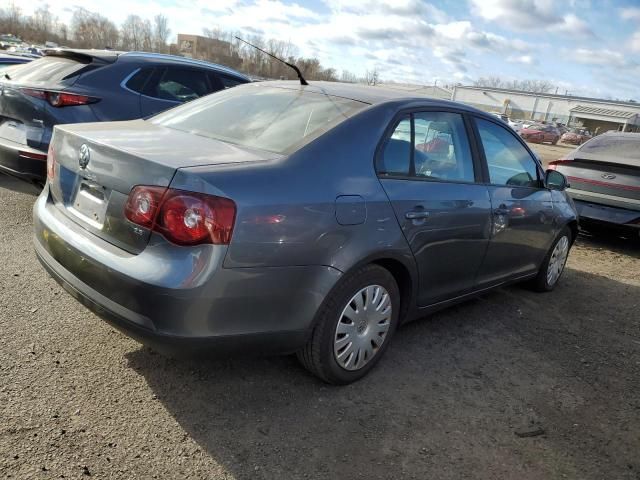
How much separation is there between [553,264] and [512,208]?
1.40 meters

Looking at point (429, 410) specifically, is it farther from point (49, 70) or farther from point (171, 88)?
point (49, 70)

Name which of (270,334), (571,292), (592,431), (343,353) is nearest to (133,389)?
(270,334)

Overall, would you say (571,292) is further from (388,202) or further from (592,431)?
(388,202)

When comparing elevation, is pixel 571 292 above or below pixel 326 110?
below

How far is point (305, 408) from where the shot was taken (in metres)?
2.76

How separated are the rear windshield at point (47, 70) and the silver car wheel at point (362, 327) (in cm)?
393

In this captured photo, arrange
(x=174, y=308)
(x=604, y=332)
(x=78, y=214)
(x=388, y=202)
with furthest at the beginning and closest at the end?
(x=604, y=332) → (x=388, y=202) → (x=78, y=214) → (x=174, y=308)

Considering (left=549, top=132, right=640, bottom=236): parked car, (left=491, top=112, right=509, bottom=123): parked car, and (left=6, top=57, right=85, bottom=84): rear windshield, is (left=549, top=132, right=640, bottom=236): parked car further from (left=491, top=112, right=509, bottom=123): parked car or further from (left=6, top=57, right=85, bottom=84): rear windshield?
(left=6, top=57, right=85, bottom=84): rear windshield

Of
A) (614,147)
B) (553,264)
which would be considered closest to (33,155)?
(553,264)

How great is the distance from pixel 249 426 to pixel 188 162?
1.30m

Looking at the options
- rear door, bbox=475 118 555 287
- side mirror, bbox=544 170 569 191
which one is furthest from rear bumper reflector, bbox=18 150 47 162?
side mirror, bbox=544 170 569 191

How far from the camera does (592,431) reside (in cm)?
286

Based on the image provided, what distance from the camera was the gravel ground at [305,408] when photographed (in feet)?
7.64

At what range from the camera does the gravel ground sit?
2.33 metres
